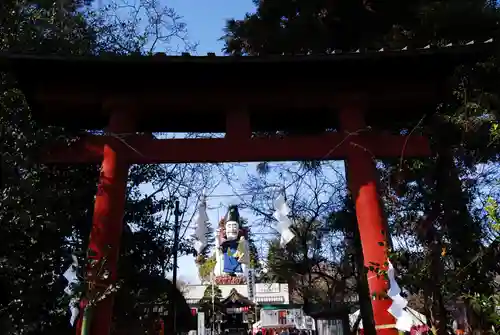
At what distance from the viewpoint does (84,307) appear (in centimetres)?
531

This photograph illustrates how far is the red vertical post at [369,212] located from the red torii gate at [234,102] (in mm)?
14

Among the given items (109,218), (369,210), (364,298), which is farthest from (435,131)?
(109,218)

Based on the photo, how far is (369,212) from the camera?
5.79m

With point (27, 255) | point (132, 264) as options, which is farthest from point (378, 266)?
point (132, 264)

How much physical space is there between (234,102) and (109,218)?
2491 millimetres

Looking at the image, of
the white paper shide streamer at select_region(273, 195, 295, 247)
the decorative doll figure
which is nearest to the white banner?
the decorative doll figure

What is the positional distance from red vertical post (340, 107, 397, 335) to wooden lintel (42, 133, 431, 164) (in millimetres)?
161

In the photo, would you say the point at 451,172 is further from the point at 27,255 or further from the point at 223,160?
the point at 27,255

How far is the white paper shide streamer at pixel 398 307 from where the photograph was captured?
490cm

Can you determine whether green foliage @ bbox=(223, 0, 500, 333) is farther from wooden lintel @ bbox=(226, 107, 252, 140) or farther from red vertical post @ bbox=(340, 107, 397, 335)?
wooden lintel @ bbox=(226, 107, 252, 140)

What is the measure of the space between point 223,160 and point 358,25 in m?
5.15

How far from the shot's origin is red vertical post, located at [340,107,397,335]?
17.5 ft

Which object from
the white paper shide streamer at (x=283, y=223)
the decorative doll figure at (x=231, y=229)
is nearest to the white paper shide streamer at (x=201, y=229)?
the white paper shide streamer at (x=283, y=223)

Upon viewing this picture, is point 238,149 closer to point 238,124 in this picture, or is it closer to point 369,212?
point 238,124
